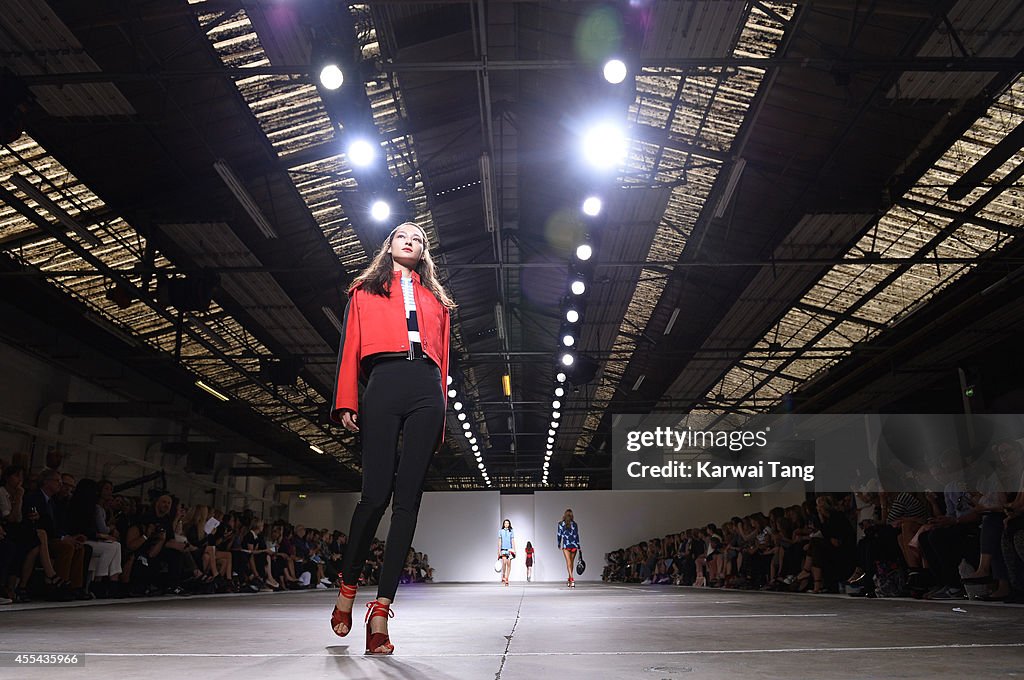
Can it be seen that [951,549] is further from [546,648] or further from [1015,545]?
[546,648]

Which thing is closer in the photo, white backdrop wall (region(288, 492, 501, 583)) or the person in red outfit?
the person in red outfit

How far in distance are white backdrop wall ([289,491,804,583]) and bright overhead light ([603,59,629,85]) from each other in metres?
19.4

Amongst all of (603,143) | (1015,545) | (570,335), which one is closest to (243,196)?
(603,143)

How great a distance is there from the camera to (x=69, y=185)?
8.70 metres

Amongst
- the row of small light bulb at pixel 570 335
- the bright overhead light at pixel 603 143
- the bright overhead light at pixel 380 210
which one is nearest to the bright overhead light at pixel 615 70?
the bright overhead light at pixel 603 143

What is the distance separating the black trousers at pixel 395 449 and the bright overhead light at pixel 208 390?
1448cm

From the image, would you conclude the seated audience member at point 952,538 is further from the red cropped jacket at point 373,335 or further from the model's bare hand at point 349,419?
the model's bare hand at point 349,419

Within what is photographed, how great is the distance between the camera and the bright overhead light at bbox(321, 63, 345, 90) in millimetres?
6074

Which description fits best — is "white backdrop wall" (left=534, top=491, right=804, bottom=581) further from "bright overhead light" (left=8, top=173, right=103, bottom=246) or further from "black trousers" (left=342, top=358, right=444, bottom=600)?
"black trousers" (left=342, top=358, right=444, bottom=600)

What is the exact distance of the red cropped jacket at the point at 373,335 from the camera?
7.68ft

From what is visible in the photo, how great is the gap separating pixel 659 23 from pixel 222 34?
3518 mm

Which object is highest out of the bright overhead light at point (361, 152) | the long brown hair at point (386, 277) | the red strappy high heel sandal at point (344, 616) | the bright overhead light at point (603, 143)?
the bright overhead light at point (603, 143)

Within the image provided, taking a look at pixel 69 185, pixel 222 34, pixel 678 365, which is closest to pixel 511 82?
pixel 222 34

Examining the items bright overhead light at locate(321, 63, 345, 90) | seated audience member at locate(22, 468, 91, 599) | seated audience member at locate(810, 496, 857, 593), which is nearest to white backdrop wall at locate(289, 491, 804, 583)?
seated audience member at locate(810, 496, 857, 593)
